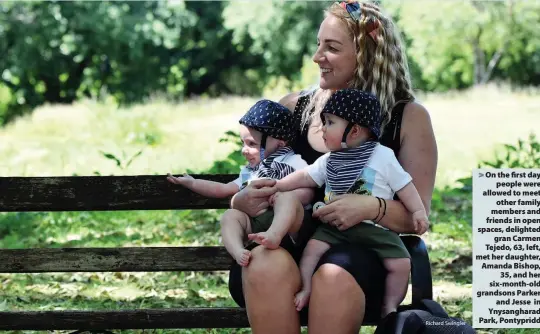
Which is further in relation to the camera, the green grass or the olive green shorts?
the green grass

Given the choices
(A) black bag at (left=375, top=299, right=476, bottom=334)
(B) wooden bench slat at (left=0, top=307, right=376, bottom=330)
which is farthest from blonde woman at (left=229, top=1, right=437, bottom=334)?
(B) wooden bench slat at (left=0, top=307, right=376, bottom=330)

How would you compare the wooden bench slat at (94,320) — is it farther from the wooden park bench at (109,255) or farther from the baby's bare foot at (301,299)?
the baby's bare foot at (301,299)

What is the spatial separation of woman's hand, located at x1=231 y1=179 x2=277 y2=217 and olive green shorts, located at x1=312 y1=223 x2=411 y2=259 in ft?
0.78

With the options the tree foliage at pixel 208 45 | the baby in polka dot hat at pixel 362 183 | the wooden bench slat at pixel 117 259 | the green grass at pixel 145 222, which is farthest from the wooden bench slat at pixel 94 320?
the tree foliage at pixel 208 45

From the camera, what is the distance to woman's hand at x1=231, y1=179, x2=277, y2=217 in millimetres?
3334

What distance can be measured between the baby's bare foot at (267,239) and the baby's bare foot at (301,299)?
Result: 0.20m

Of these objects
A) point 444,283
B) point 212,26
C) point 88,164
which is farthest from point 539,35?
point 444,283

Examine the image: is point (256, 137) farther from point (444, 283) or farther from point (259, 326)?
point (444, 283)

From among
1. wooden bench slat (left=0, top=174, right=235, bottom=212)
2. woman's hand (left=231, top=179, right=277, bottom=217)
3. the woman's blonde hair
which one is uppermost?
the woman's blonde hair

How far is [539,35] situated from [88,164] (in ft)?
110

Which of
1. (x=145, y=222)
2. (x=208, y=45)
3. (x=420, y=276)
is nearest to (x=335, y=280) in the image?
(x=420, y=276)

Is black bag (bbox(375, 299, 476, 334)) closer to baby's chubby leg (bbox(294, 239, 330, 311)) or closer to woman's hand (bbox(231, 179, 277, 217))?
baby's chubby leg (bbox(294, 239, 330, 311))

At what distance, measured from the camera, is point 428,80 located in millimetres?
46281

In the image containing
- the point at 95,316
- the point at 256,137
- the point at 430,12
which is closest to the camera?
the point at 256,137
